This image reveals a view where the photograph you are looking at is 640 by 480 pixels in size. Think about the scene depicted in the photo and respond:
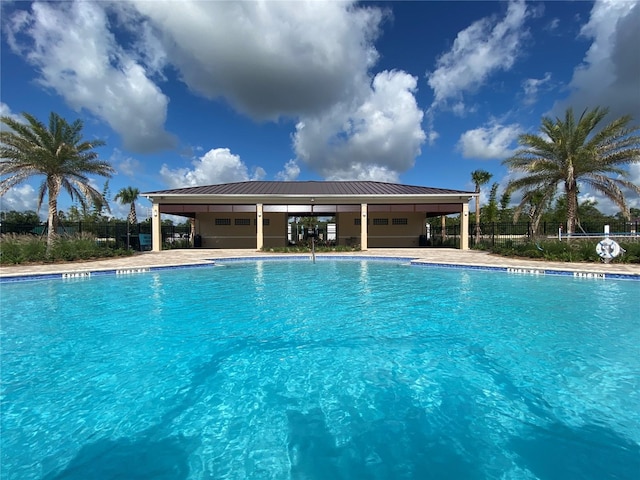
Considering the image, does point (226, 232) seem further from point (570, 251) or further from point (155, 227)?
point (570, 251)

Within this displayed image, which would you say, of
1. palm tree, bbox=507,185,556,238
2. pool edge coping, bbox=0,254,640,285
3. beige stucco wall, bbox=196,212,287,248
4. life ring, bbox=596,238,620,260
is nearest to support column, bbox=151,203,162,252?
beige stucco wall, bbox=196,212,287,248

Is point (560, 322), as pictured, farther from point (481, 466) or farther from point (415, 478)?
point (415, 478)

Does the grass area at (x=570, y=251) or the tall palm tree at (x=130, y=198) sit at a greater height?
the tall palm tree at (x=130, y=198)

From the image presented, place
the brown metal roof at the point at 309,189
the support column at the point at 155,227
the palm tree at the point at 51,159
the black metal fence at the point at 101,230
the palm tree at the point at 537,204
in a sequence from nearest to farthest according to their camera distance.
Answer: the palm tree at the point at 51,159 < the palm tree at the point at 537,204 < the black metal fence at the point at 101,230 < the support column at the point at 155,227 < the brown metal roof at the point at 309,189

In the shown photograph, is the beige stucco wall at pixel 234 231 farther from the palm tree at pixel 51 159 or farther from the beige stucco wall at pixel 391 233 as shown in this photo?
the palm tree at pixel 51 159

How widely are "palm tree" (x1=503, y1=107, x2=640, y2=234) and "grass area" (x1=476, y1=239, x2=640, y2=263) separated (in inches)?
93.9

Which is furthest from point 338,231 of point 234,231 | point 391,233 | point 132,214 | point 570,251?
point 132,214

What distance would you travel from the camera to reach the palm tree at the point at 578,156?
15.0 metres

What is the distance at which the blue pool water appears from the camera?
8.79 feet

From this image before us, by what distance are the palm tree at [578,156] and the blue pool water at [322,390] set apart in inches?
438

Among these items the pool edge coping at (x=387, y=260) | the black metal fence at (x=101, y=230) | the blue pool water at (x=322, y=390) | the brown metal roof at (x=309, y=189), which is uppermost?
the brown metal roof at (x=309, y=189)

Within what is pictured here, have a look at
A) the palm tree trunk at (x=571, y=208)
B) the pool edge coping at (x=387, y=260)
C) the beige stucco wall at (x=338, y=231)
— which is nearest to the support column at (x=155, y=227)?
the beige stucco wall at (x=338, y=231)

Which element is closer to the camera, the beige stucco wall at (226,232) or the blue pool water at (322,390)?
the blue pool water at (322,390)

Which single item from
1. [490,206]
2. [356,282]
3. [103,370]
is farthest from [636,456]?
[490,206]
